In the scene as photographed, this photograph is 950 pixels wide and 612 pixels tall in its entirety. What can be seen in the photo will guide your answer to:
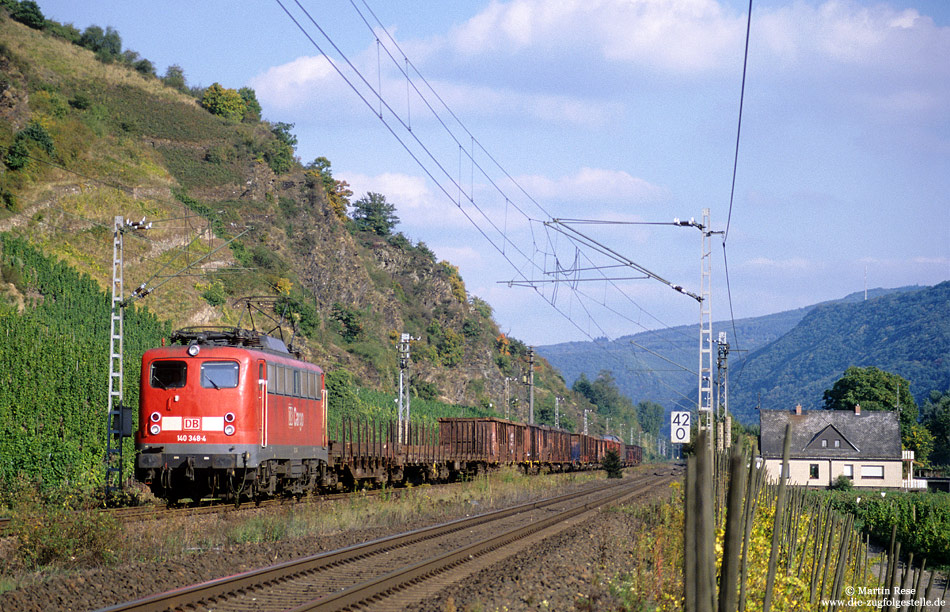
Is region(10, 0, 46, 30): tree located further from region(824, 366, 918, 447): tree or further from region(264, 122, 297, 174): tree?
region(824, 366, 918, 447): tree

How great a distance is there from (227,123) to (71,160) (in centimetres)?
3942

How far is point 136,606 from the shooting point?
9211 millimetres

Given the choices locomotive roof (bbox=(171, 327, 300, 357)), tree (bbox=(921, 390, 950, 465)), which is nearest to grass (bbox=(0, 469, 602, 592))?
locomotive roof (bbox=(171, 327, 300, 357))

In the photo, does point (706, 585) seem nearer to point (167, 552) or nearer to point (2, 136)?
point (167, 552)

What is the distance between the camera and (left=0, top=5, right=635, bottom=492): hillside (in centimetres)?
6662

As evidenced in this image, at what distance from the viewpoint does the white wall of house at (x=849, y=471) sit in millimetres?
80438

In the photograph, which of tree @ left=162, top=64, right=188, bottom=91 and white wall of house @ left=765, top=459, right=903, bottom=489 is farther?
tree @ left=162, top=64, right=188, bottom=91

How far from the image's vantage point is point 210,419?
19.6 metres

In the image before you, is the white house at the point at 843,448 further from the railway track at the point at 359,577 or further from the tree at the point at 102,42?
the tree at the point at 102,42

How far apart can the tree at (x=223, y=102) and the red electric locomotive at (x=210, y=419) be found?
109m

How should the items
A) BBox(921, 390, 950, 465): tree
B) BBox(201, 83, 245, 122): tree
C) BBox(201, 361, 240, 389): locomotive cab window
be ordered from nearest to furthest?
1. BBox(201, 361, 240, 389): locomotive cab window
2. BBox(201, 83, 245, 122): tree
3. BBox(921, 390, 950, 465): tree

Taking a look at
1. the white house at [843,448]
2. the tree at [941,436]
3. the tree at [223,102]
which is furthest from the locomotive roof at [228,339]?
the tree at [941,436]

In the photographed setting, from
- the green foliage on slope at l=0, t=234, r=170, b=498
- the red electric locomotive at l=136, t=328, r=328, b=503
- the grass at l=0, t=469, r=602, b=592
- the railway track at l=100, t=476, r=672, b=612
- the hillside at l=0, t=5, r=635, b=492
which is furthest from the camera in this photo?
the hillside at l=0, t=5, r=635, b=492

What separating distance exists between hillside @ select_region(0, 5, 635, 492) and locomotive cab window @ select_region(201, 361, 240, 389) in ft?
68.8
